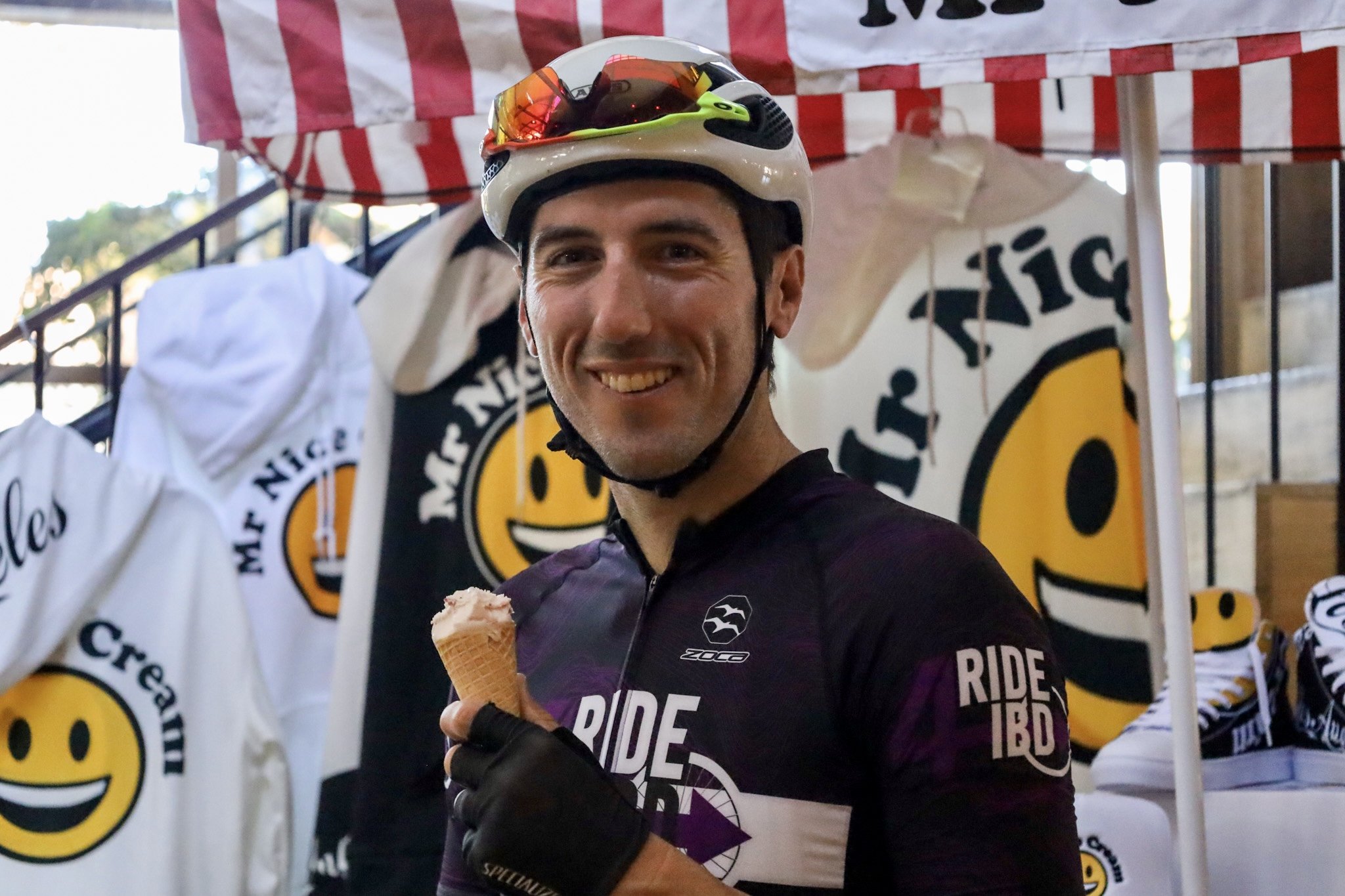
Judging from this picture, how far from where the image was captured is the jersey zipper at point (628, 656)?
142cm

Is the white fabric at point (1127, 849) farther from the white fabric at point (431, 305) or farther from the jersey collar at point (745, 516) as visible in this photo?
the white fabric at point (431, 305)

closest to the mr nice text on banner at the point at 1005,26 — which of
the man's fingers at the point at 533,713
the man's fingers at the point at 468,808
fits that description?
the man's fingers at the point at 533,713

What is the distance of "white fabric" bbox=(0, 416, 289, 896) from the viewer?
3.20 metres

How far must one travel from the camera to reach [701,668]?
4.59 ft

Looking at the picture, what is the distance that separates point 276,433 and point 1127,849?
2.31 metres

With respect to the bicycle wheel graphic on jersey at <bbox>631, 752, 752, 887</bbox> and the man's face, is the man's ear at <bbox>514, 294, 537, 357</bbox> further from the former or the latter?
the bicycle wheel graphic on jersey at <bbox>631, 752, 752, 887</bbox>

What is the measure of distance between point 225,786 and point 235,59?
5.63 ft

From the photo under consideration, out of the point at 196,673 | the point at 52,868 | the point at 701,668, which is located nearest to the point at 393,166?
the point at 196,673

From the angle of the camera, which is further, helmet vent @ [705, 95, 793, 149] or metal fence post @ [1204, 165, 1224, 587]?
metal fence post @ [1204, 165, 1224, 587]

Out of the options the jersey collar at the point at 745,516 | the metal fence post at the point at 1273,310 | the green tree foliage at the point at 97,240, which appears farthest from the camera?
the green tree foliage at the point at 97,240

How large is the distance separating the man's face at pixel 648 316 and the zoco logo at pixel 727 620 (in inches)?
6.1

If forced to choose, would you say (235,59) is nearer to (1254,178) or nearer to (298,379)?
(298,379)

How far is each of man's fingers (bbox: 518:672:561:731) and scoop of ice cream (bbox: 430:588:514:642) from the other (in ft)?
0.19

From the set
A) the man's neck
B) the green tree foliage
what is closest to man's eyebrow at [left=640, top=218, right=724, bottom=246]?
the man's neck
